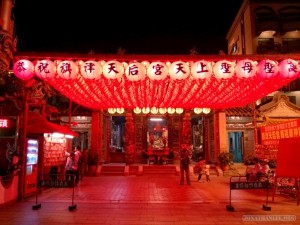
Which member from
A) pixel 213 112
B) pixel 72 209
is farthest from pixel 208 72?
pixel 213 112

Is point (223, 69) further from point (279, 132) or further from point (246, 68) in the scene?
point (279, 132)

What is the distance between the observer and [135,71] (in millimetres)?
8758

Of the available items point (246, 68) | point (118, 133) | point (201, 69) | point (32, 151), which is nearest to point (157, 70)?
point (201, 69)

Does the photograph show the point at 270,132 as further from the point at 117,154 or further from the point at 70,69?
the point at 117,154

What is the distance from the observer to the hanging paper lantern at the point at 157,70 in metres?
8.70

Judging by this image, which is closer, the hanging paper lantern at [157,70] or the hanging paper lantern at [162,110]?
the hanging paper lantern at [157,70]

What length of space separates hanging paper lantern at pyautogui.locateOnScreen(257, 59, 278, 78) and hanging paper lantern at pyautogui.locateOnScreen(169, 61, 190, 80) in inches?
94.8

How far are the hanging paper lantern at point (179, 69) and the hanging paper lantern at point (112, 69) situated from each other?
5.44ft

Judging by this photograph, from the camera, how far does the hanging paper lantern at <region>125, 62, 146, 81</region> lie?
8.73 m

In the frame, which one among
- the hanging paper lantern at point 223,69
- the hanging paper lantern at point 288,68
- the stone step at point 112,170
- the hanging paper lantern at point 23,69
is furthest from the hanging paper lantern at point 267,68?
the stone step at point 112,170

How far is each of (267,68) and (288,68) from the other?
69cm

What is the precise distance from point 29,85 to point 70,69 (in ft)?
5.18

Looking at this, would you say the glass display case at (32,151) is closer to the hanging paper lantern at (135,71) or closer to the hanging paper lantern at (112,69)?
the hanging paper lantern at (112,69)

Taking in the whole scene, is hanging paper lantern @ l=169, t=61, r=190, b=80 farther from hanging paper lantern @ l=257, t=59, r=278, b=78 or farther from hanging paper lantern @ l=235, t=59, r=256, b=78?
hanging paper lantern @ l=257, t=59, r=278, b=78
